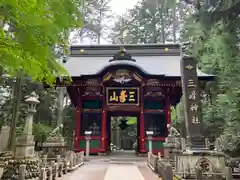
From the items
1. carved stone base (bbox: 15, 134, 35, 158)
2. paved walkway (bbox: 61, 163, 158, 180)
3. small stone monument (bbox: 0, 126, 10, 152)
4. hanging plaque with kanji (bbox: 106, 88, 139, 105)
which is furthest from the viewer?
hanging plaque with kanji (bbox: 106, 88, 139, 105)

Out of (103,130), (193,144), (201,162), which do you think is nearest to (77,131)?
(103,130)

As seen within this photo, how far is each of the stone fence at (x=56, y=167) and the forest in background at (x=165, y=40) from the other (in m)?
2.44

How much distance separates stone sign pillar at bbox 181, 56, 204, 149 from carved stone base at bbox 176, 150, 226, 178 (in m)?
0.34

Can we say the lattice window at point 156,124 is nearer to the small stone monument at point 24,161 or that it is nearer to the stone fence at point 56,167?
the stone fence at point 56,167

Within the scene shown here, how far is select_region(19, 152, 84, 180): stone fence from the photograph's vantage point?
18.1 feet

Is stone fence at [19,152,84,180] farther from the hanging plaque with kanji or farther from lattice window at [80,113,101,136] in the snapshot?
the hanging plaque with kanji

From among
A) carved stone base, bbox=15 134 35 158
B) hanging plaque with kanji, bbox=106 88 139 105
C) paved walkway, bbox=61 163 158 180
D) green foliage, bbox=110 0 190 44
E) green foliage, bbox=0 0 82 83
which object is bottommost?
paved walkway, bbox=61 163 158 180

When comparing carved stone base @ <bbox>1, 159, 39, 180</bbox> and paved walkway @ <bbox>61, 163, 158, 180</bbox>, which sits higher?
carved stone base @ <bbox>1, 159, 39, 180</bbox>

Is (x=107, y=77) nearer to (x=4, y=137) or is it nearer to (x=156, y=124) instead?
(x=156, y=124)

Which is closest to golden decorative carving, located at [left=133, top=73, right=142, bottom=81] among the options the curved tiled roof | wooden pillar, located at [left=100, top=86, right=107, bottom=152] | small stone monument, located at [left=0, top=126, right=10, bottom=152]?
the curved tiled roof

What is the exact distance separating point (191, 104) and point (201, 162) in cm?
179

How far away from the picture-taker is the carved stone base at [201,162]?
243 inches

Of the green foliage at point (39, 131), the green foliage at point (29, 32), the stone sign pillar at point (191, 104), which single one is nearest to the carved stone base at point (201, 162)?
the stone sign pillar at point (191, 104)

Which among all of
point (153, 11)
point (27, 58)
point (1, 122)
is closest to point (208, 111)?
point (27, 58)
